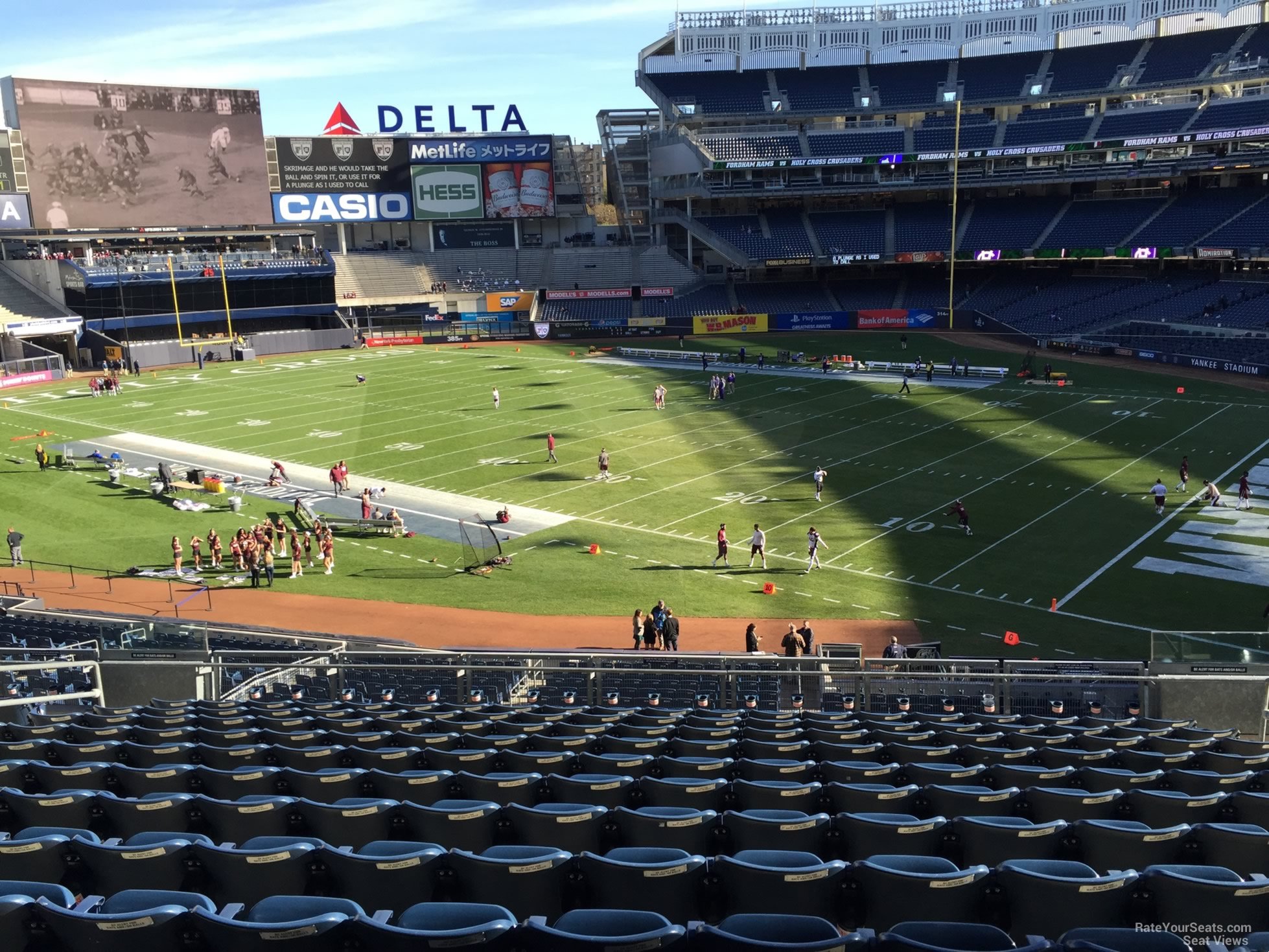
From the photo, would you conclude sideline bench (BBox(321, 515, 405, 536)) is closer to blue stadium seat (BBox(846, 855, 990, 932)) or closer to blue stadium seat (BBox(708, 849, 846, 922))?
blue stadium seat (BBox(708, 849, 846, 922))

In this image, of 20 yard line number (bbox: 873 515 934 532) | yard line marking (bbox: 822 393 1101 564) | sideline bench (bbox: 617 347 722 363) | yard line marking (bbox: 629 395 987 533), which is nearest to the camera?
yard line marking (bbox: 822 393 1101 564)

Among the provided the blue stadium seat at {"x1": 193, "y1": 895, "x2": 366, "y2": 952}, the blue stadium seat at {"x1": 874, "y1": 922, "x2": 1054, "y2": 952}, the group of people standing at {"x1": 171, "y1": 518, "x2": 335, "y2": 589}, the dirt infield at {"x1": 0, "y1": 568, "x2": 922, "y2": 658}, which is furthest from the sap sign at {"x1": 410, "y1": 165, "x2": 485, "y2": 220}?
the blue stadium seat at {"x1": 874, "y1": 922, "x2": 1054, "y2": 952}

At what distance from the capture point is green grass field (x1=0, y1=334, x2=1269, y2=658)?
26.4m

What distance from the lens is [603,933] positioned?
468 cm

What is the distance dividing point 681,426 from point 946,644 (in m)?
24.6

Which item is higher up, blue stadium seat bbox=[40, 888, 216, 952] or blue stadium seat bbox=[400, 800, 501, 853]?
blue stadium seat bbox=[40, 888, 216, 952]

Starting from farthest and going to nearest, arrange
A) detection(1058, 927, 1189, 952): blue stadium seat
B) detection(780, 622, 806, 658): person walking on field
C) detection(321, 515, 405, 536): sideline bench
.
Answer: detection(321, 515, 405, 536): sideline bench < detection(780, 622, 806, 658): person walking on field < detection(1058, 927, 1189, 952): blue stadium seat

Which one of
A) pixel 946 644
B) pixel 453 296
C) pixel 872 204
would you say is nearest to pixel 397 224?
pixel 453 296

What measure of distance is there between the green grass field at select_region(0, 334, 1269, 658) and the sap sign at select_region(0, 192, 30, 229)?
765 inches

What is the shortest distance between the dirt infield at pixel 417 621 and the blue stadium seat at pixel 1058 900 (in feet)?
56.5

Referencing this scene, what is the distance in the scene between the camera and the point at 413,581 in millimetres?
28719

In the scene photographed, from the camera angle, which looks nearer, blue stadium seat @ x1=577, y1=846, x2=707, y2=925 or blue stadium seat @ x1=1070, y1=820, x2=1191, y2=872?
blue stadium seat @ x1=577, y1=846, x2=707, y2=925

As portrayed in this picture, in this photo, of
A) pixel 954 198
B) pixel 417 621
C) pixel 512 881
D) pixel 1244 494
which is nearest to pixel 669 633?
pixel 417 621

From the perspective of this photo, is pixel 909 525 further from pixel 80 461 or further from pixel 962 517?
pixel 80 461
